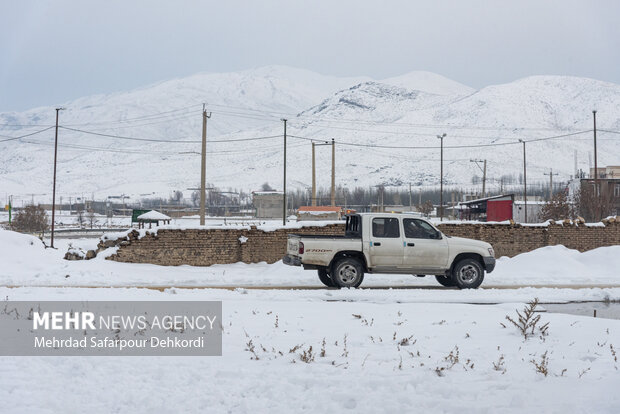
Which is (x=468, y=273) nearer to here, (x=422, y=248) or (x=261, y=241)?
(x=422, y=248)

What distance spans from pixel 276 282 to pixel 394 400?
12.3 meters

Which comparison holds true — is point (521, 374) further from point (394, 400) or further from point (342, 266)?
point (342, 266)

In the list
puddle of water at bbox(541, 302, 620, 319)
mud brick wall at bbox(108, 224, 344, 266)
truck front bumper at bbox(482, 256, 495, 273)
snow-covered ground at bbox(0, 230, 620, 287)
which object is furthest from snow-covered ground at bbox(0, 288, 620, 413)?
mud brick wall at bbox(108, 224, 344, 266)

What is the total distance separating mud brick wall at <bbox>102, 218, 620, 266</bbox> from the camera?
72.4 feet

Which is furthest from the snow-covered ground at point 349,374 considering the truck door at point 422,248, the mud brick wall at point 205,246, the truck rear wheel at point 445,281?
the mud brick wall at point 205,246

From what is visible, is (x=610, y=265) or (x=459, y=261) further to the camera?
(x=610, y=265)

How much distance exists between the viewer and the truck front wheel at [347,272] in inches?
→ 622

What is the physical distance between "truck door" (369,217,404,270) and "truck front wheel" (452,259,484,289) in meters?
1.53

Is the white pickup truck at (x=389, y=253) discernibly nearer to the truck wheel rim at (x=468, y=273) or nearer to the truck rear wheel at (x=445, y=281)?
the truck wheel rim at (x=468, y=273)

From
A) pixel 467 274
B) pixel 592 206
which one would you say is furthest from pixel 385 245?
pixel 592 206

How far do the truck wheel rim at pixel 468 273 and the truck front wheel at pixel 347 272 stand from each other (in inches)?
108

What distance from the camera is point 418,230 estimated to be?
1641cm

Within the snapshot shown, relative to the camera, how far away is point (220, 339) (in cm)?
860

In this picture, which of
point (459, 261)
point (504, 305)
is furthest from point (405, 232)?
point (504, 305)
